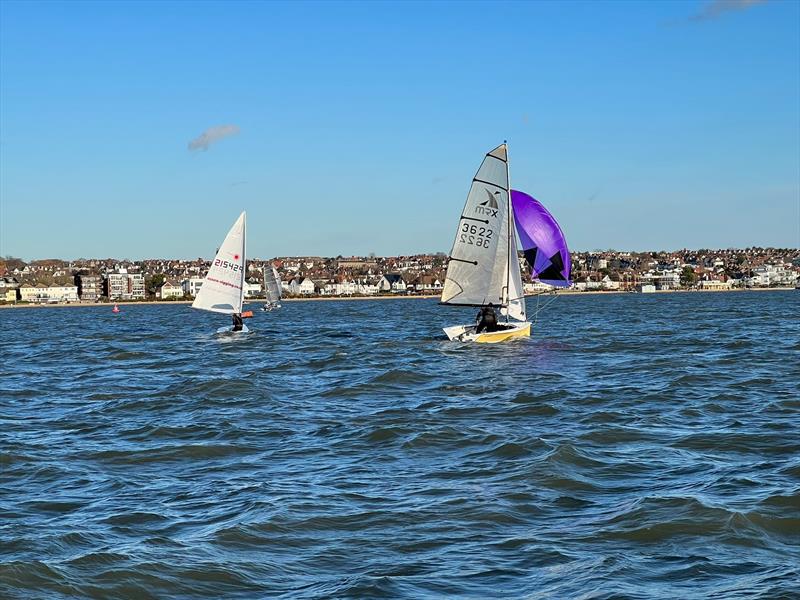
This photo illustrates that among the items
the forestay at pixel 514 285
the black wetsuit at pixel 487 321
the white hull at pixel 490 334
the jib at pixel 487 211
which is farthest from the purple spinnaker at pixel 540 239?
the black wetsuit at pixel 487 321

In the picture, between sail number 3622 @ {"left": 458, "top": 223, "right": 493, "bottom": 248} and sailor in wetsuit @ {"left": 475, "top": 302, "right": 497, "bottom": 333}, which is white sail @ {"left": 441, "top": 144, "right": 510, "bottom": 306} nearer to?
sail number 3622 @ {"left": 458, "top": 223, "right": 493, "bottom": 248}

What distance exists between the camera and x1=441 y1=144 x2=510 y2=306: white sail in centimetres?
3700

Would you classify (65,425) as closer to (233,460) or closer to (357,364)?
(233,460)

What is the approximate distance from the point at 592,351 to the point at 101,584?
28.2 meters

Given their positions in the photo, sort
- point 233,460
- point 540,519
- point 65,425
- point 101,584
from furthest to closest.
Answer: point 65,425
point 233,460
point 540,519
point 101,584

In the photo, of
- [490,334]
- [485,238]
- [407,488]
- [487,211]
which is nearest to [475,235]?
[485,238]

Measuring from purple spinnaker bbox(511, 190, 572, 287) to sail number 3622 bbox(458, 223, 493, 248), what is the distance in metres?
1.23

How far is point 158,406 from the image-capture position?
2125 cm

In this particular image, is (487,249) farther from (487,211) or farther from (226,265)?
(226,265)

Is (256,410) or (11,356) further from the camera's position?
(11,356)

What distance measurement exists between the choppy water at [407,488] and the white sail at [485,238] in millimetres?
11709

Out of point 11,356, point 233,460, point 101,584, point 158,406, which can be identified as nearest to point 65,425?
point 158,406

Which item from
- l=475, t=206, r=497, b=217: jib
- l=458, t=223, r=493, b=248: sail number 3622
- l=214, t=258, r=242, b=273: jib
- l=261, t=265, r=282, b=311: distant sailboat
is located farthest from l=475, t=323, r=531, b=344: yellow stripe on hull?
l=261, t=265, r=282, b=311: distant sailboat

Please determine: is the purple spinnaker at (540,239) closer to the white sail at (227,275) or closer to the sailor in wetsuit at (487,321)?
the sailor in wetsuit at (487,321)
